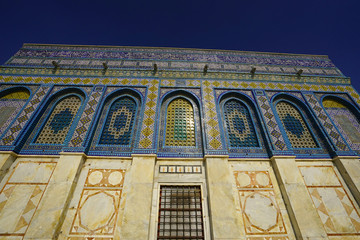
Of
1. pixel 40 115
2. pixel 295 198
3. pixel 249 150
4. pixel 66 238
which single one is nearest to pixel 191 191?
pixel 249 150

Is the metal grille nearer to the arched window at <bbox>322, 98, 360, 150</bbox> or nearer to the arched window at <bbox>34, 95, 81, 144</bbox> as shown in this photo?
the arched window at <bbox>34, 95, 81, 144</bbox>

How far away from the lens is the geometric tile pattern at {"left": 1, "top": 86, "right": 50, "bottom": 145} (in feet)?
18.3

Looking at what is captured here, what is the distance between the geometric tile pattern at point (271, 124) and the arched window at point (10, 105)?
9562 mm

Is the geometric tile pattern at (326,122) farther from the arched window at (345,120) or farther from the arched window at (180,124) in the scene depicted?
the arched window at (180,124)

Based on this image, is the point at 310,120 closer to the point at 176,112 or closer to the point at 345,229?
the point at 345,229

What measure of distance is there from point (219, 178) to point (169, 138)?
2241mm

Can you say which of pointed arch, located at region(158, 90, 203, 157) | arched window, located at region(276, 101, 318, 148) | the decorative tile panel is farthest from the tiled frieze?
arched window, located at region(276, 101, 318, 148)

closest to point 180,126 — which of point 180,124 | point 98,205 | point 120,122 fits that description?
point 180,124

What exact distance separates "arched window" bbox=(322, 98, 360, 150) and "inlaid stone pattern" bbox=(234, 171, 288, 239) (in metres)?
3.94

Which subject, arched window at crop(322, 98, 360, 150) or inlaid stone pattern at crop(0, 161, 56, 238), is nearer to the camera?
inlaid stone pattern at crop(0, 161, 56, 238)

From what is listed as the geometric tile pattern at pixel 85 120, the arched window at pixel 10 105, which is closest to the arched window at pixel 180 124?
the geometric tile pattern at pixel 85 120

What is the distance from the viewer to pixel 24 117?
20.3 ft

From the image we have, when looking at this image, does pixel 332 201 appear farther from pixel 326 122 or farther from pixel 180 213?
pixel 180 213

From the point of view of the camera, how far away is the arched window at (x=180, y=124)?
620 cm
